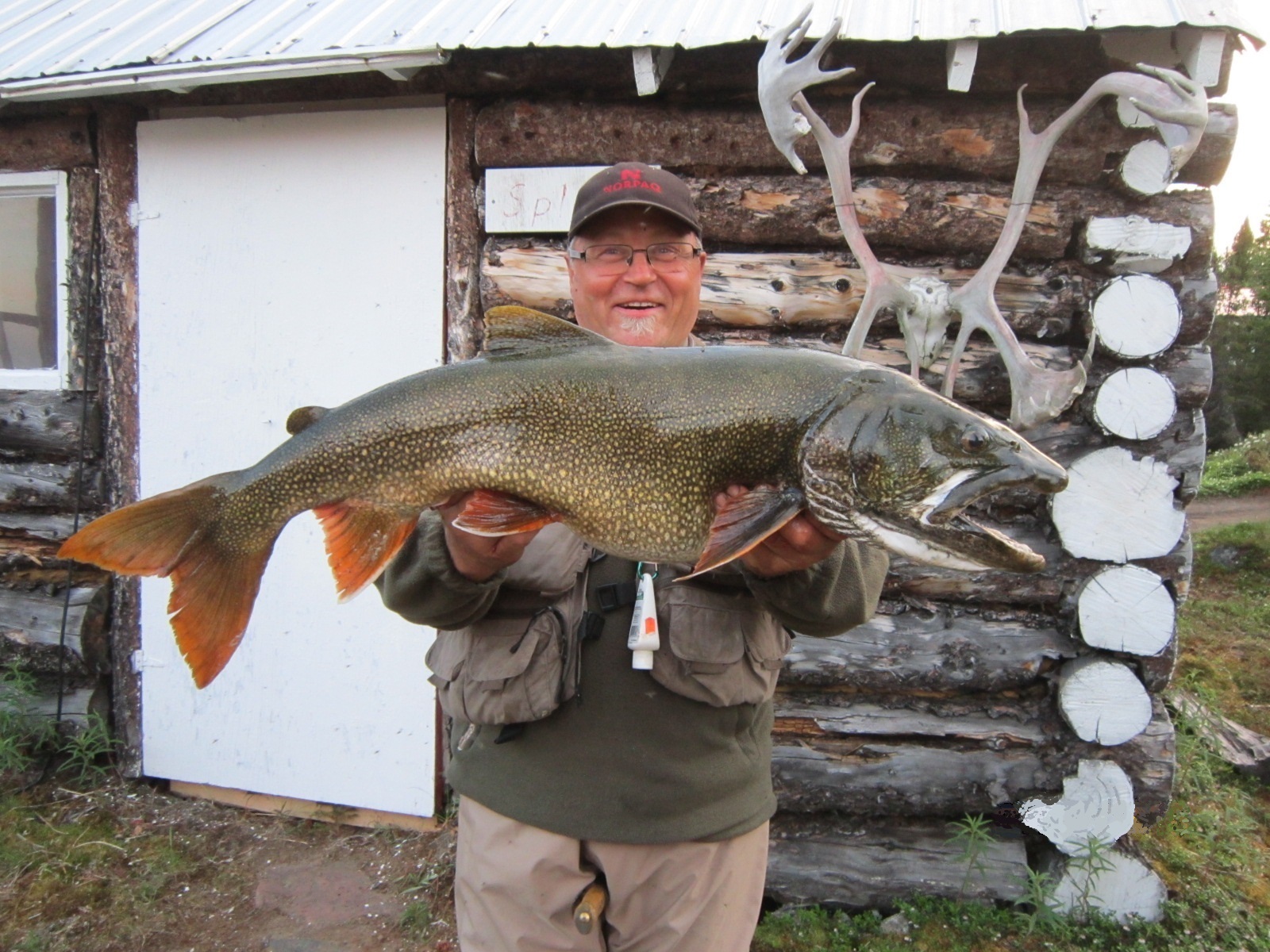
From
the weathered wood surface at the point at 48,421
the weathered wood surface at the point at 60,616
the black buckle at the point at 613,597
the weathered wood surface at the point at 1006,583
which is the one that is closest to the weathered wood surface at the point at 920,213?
the weathered wood surface at the point at 1006,583

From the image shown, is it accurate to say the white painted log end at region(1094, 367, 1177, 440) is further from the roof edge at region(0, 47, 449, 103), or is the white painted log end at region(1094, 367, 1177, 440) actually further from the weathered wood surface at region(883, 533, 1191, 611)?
the roof edge at region(0, 47, 449, 103)

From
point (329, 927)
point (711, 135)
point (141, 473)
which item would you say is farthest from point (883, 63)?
point (329, 927)

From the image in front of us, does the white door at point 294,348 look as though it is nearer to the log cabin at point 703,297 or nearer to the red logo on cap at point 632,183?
the log cabin at point 703,297

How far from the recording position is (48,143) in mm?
4980

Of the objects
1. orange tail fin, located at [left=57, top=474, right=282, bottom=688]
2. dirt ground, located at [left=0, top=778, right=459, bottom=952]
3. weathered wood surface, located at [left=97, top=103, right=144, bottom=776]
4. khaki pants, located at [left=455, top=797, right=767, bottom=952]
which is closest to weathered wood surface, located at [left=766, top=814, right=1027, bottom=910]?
dirt ground, located at [left=0, top=778, right=459, bottom=952]

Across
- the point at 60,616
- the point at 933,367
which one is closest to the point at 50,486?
the point at 60,616

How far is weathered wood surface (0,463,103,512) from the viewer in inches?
202

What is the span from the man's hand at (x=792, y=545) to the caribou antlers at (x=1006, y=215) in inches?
68.1

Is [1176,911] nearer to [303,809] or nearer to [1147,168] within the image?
[1147,168]

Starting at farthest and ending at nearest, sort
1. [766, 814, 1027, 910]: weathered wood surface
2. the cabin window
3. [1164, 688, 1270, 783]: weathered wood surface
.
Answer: [1164, 688, 1270, 783]: weathered wood surface, the cabin window, [766, 814, 1027, 910]: weathered wood surface

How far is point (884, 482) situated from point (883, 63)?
2.80m

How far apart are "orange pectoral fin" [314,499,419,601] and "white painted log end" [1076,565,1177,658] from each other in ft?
10.7

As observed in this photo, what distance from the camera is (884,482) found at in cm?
195

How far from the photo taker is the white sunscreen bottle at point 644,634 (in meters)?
2.24
